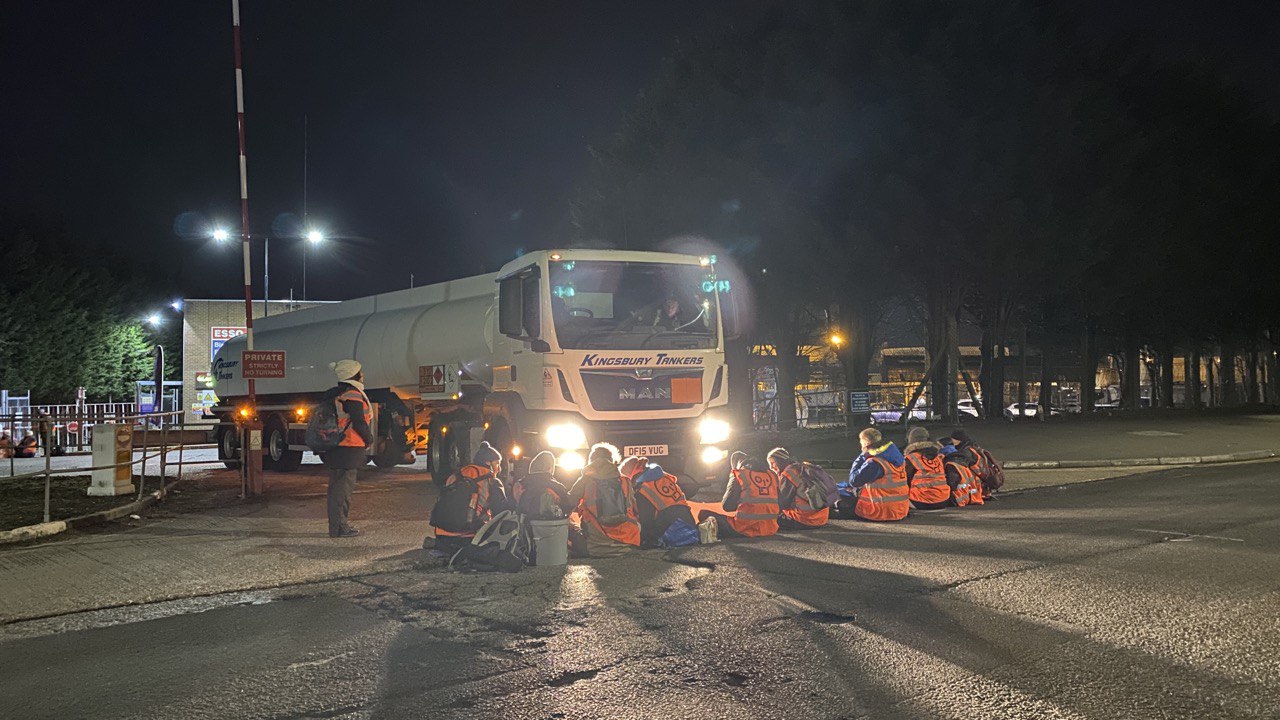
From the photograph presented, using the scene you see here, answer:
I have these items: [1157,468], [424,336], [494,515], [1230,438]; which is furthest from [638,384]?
[1230,438]

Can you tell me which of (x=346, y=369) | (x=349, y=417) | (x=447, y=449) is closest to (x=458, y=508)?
(x=349, y=417)

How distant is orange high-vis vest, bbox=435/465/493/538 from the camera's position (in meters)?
9.31

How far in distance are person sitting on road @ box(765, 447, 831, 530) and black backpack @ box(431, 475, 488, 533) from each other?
3.45m

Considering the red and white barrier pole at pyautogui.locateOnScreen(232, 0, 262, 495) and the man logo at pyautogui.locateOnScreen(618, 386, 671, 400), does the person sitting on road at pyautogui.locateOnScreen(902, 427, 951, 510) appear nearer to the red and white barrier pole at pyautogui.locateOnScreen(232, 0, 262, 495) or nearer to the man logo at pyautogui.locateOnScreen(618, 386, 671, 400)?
the man logo at pyautogui.locateOnScreen(618, 386, 671, 400)

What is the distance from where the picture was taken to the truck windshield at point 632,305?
12703 millimetres

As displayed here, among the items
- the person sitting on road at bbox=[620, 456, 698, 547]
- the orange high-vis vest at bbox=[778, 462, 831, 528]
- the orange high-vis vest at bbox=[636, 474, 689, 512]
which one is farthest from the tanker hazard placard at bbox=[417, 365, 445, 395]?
the orange high-vis vest at bbox=[778, 462, 831, 528]

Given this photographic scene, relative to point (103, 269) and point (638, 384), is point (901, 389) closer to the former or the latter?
point (638, 384)

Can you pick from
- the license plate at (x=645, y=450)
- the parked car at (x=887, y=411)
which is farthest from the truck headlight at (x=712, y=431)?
the parked car at (x=887, y=411)

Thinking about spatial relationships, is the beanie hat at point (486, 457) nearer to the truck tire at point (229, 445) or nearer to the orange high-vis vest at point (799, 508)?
the orange high-vis vest at point (799, 508)

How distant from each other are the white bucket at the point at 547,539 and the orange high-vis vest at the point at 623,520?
4.05 ft

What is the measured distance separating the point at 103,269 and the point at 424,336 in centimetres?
4846

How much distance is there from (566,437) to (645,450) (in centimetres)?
103

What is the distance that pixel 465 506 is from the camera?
9.27m

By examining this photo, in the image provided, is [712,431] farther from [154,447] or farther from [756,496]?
[154,447]
